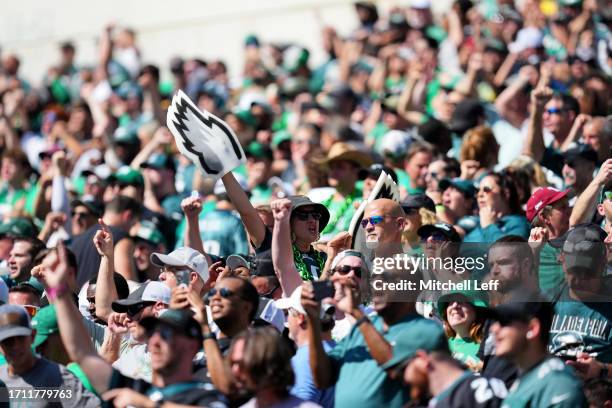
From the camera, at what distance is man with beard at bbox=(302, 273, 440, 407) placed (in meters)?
6.54

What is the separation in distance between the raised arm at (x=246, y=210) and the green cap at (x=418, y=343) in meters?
2.38

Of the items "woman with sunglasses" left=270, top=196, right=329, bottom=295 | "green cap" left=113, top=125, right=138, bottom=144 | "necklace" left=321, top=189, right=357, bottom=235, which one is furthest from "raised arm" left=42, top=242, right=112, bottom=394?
"green cap" left=113, top=125, right=138, bottom=144

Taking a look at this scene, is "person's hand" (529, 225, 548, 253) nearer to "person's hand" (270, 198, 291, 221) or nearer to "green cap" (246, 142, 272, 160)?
"person's hand" (270, 198, 291, 221)

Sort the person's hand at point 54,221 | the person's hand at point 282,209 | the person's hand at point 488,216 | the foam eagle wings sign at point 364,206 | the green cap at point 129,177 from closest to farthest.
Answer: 1. the person's hand at point 282,209
2. the foam eagle wings sign at point 364,206
3. the person's hand at point 488,216
4. the person's hand at point 54,221
5. the green cap at point 129,177

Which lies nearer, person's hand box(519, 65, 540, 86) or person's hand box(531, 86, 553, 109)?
person's hand box(531, 86, 553, 109)

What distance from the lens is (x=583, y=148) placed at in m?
10.0

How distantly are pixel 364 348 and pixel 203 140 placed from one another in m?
2.51

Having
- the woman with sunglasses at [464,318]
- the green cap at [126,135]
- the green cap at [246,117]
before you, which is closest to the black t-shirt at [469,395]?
the woman with sunglasses at [464,318]

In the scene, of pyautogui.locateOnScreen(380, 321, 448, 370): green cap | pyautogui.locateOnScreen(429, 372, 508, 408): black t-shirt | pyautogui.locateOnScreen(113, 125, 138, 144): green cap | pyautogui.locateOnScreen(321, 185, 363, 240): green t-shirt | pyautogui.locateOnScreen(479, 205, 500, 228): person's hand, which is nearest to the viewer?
pyautogui.locateOnScreen(429, 372, 508, 408): black t-shirt

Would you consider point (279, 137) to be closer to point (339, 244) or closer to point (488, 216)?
point (488, 216)

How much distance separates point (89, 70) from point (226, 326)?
12.9 meters

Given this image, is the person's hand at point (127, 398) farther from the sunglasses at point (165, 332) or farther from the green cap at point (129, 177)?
the green cap at point (129, 177)

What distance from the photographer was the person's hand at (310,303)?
6598 mm

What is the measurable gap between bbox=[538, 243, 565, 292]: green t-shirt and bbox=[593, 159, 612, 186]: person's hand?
2.31 feet
